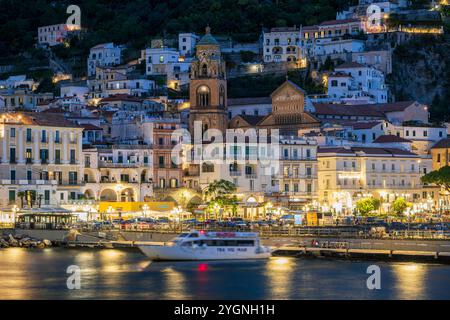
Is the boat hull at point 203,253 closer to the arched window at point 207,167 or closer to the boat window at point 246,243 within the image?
the boat window at point 246,243

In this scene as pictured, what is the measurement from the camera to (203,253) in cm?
7550

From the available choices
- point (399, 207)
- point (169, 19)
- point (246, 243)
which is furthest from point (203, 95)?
point (169, 19)

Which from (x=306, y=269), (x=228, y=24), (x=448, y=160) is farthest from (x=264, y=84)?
(x=306, y=269)

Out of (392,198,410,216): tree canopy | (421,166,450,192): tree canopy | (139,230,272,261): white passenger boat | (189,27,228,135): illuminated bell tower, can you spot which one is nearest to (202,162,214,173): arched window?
(189,27,228,135): illuminated bell tower

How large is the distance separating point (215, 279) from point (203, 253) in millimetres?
8189

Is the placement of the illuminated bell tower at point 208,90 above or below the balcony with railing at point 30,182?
above

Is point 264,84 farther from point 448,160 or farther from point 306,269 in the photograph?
point 306,269

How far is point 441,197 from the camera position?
11875cm

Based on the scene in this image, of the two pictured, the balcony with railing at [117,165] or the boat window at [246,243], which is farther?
the balcony with railing at [117,165]

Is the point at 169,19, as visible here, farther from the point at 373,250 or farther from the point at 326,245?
the point at 373,250

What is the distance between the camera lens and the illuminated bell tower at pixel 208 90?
11869 centimetres

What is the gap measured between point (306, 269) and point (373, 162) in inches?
1728

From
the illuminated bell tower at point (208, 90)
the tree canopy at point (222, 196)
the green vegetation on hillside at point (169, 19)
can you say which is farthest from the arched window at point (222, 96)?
the green vegetation on hillside at point (169, 19)

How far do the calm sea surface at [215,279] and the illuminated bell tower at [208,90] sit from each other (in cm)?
3947
